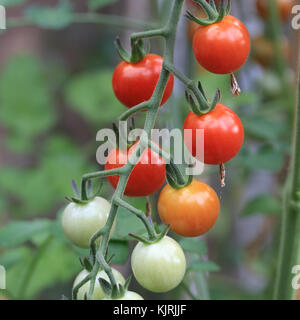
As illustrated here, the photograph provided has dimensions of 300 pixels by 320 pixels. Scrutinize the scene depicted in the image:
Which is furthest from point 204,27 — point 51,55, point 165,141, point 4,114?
point 51,55

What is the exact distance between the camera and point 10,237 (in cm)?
74

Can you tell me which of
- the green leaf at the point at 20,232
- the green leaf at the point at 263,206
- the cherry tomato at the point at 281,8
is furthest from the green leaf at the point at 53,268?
the cherry tomato at the point at 281,8

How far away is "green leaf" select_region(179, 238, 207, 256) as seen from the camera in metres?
0.63

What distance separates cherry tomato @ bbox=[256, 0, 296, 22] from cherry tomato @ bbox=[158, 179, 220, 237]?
809 mm

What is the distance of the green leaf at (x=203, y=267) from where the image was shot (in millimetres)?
651

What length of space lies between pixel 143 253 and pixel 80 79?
136 centimetres

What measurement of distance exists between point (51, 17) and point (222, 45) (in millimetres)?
516

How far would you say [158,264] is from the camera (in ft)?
1.53

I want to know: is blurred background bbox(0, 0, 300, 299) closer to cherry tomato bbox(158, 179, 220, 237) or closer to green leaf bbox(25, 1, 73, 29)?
green leaf bbox(25, 1, 73, 29)

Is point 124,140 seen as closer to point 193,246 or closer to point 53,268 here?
point 193,246

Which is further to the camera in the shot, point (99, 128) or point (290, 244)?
point (99, 128)

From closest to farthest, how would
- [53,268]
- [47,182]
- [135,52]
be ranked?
1. [135,52]
2. [53,268]
3. [47,182]

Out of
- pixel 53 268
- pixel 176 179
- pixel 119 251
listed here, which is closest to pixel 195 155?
pixel 176 179
